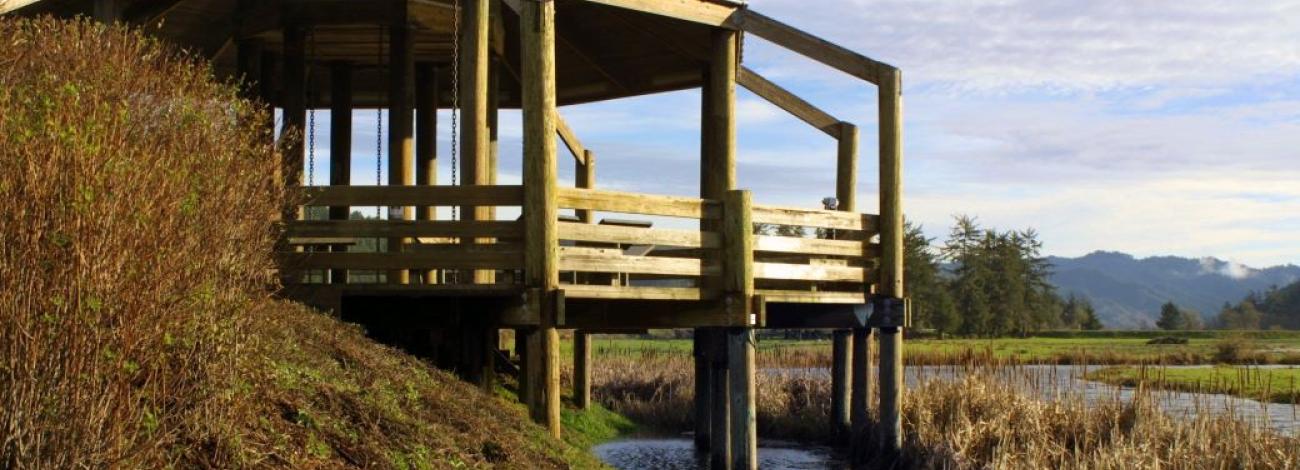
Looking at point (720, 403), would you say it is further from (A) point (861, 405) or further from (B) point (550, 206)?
(B) point (550, 206)

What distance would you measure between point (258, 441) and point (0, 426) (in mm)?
1829

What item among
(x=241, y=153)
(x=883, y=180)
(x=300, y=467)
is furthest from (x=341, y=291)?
(x=883, y=180)

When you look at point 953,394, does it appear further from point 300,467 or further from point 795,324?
point 300,467

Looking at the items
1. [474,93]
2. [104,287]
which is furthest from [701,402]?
[104,287]

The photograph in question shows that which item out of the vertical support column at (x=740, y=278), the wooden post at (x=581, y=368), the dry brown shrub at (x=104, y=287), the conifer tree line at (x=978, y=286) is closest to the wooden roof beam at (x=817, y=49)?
the vertical support column at (x=740, y=278)

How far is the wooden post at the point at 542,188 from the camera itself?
13562 millimetres

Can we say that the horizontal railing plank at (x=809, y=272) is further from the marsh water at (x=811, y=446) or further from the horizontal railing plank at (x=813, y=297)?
the marsh water at (x=811, y=446)

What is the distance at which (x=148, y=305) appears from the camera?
793 cm

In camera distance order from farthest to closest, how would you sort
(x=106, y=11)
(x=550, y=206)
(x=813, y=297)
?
1. (x=813, y=297)
2. (x=106, y=11)
3. (x=550, y=206)

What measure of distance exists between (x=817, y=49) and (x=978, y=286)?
8141 centimetres

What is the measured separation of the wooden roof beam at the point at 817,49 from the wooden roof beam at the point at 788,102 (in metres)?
1.49

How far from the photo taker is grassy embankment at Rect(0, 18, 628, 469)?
24.4 ft

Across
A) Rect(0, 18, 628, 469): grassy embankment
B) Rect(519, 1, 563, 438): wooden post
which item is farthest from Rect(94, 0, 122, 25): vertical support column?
Rect(519, 1, 563, 438): wooden post

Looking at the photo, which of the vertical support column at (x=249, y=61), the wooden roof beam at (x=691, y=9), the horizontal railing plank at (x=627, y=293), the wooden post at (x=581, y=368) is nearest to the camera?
the horizontal railing plank at (x=627, y=293)
